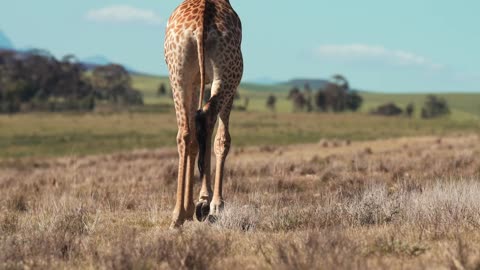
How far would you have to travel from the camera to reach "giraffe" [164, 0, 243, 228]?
868cm

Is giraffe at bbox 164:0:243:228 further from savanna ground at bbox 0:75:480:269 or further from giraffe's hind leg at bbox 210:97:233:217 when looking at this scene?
savanna ground at bbox 0:75:480:269

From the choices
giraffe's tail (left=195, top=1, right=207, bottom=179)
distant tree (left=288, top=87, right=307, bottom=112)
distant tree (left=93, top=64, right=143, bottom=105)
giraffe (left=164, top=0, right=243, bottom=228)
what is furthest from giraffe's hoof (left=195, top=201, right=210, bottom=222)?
distant tree (left=288, top=87, right=307, bottom=112)

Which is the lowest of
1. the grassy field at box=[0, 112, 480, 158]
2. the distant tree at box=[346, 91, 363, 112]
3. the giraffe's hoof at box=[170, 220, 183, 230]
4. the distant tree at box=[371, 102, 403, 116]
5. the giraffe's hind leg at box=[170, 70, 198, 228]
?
the distant tree at box=[371, 102, 403, 116]

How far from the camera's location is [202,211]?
8758mm

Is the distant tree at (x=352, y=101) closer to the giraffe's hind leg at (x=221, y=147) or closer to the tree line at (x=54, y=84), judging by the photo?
the tree line at (x=54, y=84)

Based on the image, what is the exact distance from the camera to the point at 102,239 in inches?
307

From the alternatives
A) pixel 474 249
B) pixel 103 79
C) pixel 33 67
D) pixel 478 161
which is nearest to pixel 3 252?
pixel 474 249

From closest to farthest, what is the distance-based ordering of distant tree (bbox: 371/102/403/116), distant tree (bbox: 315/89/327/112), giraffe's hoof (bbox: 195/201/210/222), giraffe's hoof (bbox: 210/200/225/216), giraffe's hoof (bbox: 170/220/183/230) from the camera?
giraffe's hoof (bbox: 170/220/183/230), giraffe's hoof (bbox: 195/201/210/222), giraffe's hoof (bbox: 210/200/225/216), distant tree (bbox: 315/89/327/112), distant tree (bbox: 371/102/403/116)

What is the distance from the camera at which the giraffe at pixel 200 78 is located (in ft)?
28.5

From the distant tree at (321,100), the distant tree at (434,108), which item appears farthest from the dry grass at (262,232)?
the distant tree at (434,108)

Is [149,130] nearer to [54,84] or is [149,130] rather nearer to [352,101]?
[54,84]

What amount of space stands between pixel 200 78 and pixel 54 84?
115 metres

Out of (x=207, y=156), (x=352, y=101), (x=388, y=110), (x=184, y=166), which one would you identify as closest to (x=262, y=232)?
(x=184, y=166)

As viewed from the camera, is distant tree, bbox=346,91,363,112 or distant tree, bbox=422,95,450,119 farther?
distant tree, bbox=422,95,450,119
